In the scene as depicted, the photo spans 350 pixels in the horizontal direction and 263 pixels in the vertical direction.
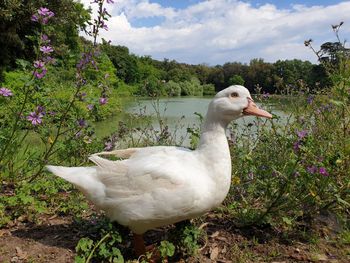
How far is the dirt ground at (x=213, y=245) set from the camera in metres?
2.78

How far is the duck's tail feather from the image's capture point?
9.03 ft

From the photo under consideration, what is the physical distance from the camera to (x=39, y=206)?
A: 3217 mm

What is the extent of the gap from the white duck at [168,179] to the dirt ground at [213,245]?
0.47 meters

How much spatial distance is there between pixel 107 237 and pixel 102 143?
2.10 meters

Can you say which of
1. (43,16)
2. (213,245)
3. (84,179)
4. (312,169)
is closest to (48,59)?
(43,16)

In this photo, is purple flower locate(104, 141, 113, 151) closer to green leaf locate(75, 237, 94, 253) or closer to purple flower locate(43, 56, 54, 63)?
purple flower locate(43, 56, 54, 63)

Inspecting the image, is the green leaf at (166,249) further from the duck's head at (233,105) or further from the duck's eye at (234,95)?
the duck's eye at (234,95)

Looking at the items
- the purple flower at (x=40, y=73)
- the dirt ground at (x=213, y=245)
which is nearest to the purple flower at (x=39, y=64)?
the purple flower at (x=40, y=73)

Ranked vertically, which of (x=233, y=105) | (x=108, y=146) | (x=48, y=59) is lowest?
(x=108, y=146)

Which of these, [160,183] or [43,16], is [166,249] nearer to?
[160,183]

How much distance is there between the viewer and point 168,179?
8.16ft

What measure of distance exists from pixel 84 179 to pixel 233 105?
1.22 m

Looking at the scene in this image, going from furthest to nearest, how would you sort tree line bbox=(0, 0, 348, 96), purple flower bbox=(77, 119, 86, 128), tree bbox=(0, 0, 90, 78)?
tree bbox=(0, 0, 90, 78)
tree line bbox=(0, 0, 348, 96)
purple flower bbox=(77, 119, 86, 128)

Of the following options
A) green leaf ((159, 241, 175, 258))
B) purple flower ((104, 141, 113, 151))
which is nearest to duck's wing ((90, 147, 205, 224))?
green leaf ((159, 241, 175, 258))
